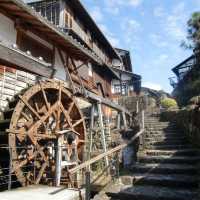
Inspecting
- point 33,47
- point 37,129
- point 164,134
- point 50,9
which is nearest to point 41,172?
point 37,129

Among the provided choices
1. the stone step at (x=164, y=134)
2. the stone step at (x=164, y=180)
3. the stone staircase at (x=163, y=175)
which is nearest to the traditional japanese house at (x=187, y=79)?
the stone step at (x=164, y=134)

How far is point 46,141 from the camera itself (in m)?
9.37

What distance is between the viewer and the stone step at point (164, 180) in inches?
241

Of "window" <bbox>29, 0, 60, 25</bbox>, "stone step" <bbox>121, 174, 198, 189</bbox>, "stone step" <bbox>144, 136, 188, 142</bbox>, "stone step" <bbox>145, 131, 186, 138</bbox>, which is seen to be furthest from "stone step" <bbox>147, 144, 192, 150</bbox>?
"window" <bbox>29, 0, 60, 25</bbox>

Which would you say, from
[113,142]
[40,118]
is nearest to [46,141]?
[40,118]

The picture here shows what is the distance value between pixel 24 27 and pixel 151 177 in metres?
5.94

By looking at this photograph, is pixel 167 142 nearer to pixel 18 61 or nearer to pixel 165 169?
pixel 165 169

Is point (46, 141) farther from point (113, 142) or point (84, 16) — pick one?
point (84, 16)

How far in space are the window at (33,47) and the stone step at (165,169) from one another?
202 inches

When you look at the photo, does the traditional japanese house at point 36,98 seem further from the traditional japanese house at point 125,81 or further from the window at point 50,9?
the traditional japanese house at point 125,81

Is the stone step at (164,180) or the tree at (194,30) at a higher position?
the tree at (194,30)

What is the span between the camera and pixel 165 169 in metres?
6.94

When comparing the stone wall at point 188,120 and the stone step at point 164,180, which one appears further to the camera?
the stone wall at point 188,120

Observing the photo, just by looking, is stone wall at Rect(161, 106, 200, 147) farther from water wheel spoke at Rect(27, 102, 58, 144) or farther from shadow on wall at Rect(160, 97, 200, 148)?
water wheel spoke at Rect(27, 102, 58, 144)
